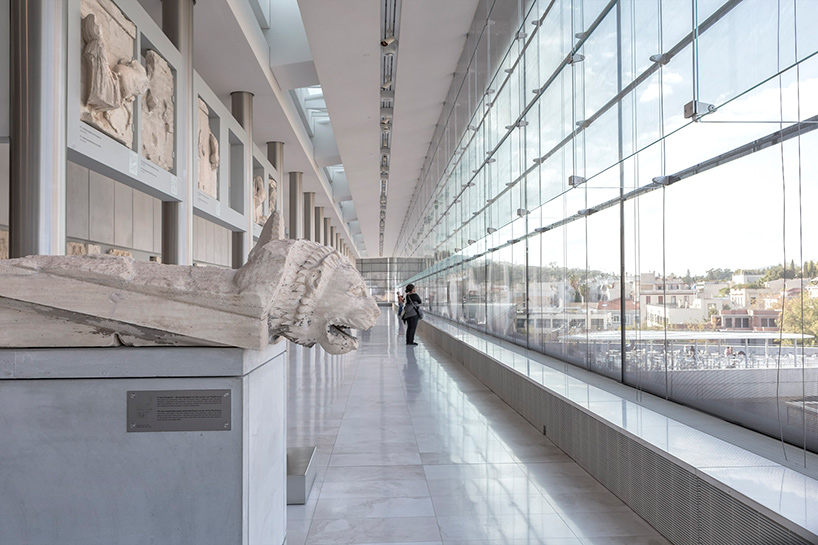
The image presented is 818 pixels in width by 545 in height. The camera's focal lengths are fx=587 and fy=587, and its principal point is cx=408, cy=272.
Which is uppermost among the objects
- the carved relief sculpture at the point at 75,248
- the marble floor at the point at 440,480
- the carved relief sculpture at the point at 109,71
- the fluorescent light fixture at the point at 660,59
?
the carved relief sculpture at the point at 109,71

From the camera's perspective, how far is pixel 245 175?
49.8 feet

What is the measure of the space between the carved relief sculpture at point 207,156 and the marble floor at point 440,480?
5403 millimetres

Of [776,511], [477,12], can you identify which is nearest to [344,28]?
[477,12]

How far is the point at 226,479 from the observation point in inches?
107

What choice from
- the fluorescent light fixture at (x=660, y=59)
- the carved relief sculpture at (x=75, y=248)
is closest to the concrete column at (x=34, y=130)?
the carved relief sculpture at (x=75, y=248)

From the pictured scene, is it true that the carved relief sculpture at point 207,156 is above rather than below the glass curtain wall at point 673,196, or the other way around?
above

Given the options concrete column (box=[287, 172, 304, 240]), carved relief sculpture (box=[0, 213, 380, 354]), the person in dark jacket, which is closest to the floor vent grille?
carved relief sculpture (box=[0, 213, 380, 354])

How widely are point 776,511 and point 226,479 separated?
8.20 feet

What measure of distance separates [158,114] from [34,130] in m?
3.35

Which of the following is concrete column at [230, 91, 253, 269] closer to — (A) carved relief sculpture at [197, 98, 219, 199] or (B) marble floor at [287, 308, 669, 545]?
(A) carved relief sculpture at [197, 98, 219, 199]

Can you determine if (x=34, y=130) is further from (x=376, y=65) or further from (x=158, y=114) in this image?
(x=376, y=65)

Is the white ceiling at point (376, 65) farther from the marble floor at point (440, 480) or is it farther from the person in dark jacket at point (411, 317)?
the marble floor at point (440, 480)

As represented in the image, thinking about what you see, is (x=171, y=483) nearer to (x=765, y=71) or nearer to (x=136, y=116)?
(x=765, y=71)

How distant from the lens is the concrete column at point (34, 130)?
5684 mm
